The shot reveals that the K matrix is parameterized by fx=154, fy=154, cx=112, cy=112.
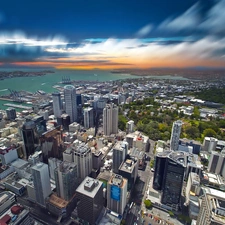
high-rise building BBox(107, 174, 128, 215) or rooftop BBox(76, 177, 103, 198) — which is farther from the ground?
rooftop BBox(76, 177, 103, 198)

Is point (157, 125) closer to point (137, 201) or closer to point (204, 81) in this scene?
point (137, 201)

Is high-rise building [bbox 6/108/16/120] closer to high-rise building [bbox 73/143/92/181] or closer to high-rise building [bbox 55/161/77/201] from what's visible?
high-rise building [bbox 73/143/92/181]

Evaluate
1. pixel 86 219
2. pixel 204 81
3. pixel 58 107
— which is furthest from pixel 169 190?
pixel 204 81

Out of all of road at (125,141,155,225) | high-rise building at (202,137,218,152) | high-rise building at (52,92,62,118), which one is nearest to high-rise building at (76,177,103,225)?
road at (125,141,155,225)

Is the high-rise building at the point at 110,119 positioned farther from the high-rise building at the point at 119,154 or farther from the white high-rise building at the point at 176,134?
the white high-rise building at the point at 176,134

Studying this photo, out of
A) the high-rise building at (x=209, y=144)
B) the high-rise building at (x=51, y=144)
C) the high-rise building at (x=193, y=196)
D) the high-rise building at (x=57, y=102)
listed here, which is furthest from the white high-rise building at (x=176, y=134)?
the high-rise building at (x=57, y=102)

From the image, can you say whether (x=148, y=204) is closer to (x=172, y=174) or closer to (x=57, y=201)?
(x=172, y=174)
